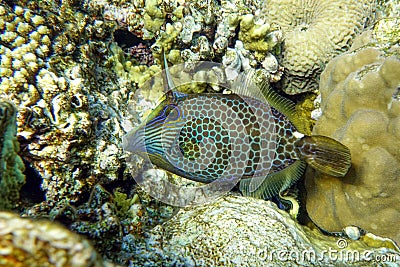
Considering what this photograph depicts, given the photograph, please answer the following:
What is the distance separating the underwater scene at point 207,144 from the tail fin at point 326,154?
0.01 m

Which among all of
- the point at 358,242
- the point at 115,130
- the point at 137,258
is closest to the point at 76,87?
the point at 115,130

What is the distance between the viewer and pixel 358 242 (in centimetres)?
296

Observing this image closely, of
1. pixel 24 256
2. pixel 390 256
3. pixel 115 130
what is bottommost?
pixel 390 256

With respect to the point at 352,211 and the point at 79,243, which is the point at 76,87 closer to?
the point at 79,243

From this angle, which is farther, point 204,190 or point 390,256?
point 204,190

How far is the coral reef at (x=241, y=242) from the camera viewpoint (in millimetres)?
2287

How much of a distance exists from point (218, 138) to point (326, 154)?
3.51 ft

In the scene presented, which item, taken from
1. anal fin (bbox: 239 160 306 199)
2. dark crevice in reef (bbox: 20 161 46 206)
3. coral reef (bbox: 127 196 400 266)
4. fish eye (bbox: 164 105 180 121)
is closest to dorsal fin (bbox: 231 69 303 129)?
anal fin (bbox: 239 160 306 199)

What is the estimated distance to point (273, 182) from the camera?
3.17m

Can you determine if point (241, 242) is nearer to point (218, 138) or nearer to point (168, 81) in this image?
point (218, 138)

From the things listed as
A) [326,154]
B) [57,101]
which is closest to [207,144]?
[326,154]

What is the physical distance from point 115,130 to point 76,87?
25.2 inches

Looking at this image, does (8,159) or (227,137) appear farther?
(227,137)

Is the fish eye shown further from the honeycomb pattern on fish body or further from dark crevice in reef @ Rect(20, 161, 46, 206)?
dark crevice in reef @ Rect(20, 161, 46, 206)
